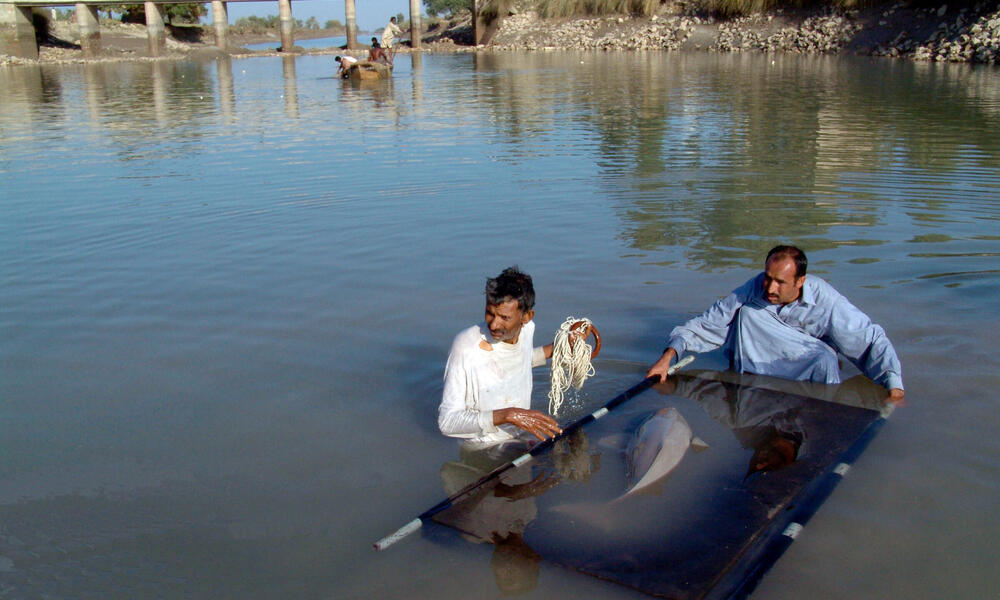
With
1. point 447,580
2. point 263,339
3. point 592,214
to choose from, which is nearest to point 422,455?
point 447,580

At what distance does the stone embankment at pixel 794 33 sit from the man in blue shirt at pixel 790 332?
2590cm

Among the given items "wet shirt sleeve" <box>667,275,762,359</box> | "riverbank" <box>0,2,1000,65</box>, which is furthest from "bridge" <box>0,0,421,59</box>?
"wet shirt sleeve" <box>667,275,762,359</box>

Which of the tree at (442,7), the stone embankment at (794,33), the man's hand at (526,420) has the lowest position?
the man's hand at (526,420)

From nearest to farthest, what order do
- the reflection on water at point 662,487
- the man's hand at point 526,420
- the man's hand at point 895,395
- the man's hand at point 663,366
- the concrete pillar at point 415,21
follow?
1. the reflection on water at point 662,487
2. the man's hand at point 526,420
3. the man's hand at point 895,395
4. the man's hand at point 663,366
5. the concrete pillar at point 415,21

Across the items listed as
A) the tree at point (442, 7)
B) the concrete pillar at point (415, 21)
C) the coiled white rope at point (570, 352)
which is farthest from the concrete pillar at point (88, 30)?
the coiled white rope at point (570, 352)

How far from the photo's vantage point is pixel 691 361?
Answer: 5.66m

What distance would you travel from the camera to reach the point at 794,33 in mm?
36562

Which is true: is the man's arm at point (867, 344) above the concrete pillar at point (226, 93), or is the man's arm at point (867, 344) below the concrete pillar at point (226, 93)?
below

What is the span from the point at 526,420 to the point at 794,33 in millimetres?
37269

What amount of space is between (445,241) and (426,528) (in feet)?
17.6

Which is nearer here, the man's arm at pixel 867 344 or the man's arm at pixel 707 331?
the man's arm at pixel 867 344

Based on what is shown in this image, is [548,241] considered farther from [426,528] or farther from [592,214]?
[426,528]

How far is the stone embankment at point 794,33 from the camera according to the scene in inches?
1100

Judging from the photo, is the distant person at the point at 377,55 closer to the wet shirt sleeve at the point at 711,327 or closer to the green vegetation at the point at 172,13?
the wet shirt sleeve at the point at 711,327
